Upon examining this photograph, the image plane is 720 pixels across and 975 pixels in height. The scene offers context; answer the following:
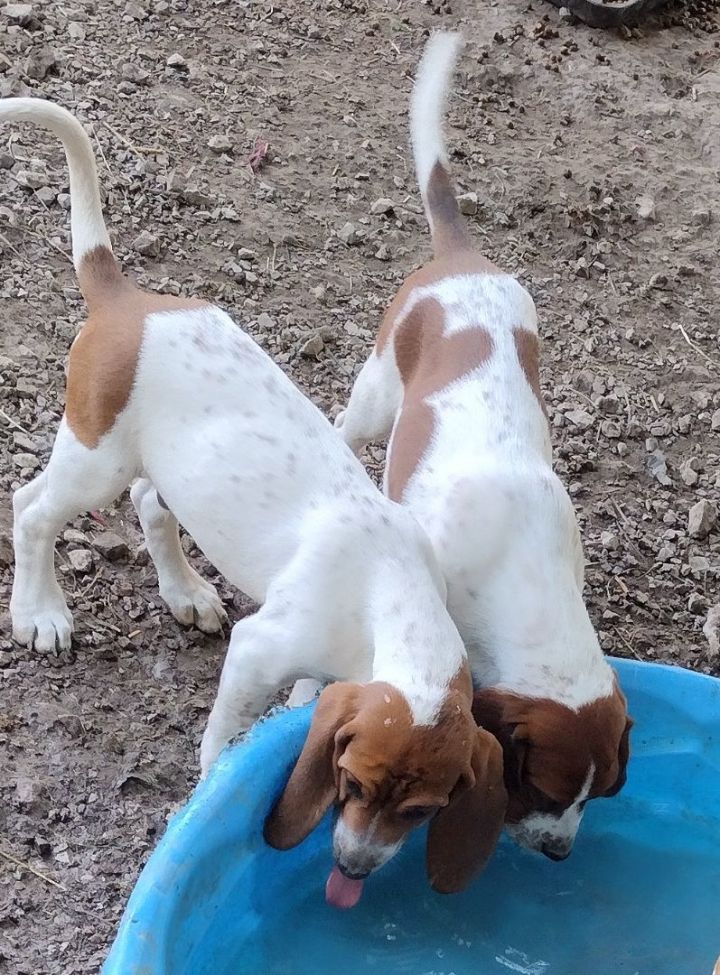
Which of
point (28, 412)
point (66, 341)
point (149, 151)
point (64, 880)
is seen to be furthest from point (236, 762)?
point (149, 151)

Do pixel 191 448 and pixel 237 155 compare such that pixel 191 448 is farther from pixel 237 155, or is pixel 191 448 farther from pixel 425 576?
pixel 237 155

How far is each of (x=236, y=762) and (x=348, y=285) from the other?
314cm

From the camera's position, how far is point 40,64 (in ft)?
20.9

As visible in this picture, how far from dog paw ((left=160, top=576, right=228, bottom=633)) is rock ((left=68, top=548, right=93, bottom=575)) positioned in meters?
0.28

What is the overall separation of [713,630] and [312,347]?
197cm

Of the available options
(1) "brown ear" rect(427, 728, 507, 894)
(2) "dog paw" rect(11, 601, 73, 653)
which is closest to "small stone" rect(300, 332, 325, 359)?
(2) "dog paw" rect(11, 601, 73, 653)

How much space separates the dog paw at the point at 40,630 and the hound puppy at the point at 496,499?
3.69 ft

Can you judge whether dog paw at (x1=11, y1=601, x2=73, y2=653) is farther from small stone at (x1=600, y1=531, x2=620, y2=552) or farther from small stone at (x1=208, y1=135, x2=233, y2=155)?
small stone at (x1=208, y1=135, x2=233, y2=155)

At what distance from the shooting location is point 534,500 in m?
3.74

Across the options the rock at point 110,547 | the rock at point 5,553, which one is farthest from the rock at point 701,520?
the rock at point 5,553

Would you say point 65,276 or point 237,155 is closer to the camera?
point 65,276

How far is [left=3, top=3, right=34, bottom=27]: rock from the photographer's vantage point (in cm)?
655

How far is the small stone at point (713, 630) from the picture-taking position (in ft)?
15.5

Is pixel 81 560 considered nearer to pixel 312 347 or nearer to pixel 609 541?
pixel 312 347
